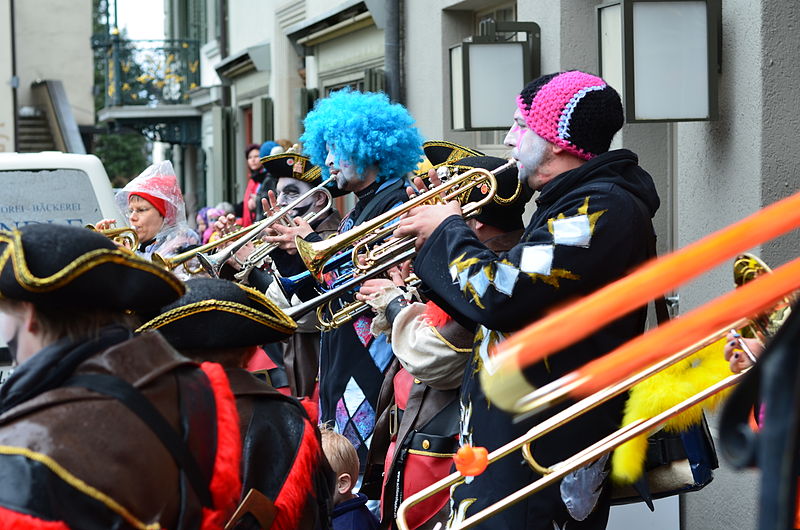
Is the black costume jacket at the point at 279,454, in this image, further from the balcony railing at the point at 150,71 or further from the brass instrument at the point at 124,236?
the balcony railing at the point at 150,71

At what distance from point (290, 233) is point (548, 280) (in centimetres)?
217

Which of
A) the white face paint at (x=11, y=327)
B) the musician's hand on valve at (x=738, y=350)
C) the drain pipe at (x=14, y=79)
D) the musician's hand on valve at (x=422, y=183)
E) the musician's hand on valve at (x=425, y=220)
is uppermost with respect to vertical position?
the drain pipe at (x=14, y=79)

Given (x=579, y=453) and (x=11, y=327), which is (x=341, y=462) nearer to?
(x=579, y=453)

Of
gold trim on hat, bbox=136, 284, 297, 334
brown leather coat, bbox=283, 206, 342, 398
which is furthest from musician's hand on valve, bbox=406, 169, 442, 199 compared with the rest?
brown leather coat, bbox=283, 206, 342, 398

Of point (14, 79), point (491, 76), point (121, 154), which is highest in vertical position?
point (14, 79)

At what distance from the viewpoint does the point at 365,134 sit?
4.80 m

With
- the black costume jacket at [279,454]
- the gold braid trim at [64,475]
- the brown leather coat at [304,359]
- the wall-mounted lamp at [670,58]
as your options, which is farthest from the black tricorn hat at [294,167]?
the gold braid trim at [64,475]

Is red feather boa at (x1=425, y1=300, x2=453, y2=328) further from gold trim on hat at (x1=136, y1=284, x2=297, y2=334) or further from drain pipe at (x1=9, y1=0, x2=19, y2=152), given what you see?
drain pipe at (x1=9, y1=0, x2=19, y2=152)

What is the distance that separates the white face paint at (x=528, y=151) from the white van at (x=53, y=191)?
2639 millimetres

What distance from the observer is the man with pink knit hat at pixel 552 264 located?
287cm

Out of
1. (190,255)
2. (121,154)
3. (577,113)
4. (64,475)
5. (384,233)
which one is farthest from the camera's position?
(121,154)

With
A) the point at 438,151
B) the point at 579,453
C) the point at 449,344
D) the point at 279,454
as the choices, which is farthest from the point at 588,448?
the point at 438,151

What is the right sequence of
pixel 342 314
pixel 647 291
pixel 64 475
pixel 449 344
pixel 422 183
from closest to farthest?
pixel 647 291 → pixel 64 475 → pixel 449 344 → pixel 422 183 → pixel 342 314

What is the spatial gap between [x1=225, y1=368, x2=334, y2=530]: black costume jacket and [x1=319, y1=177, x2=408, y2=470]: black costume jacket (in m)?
1.84
